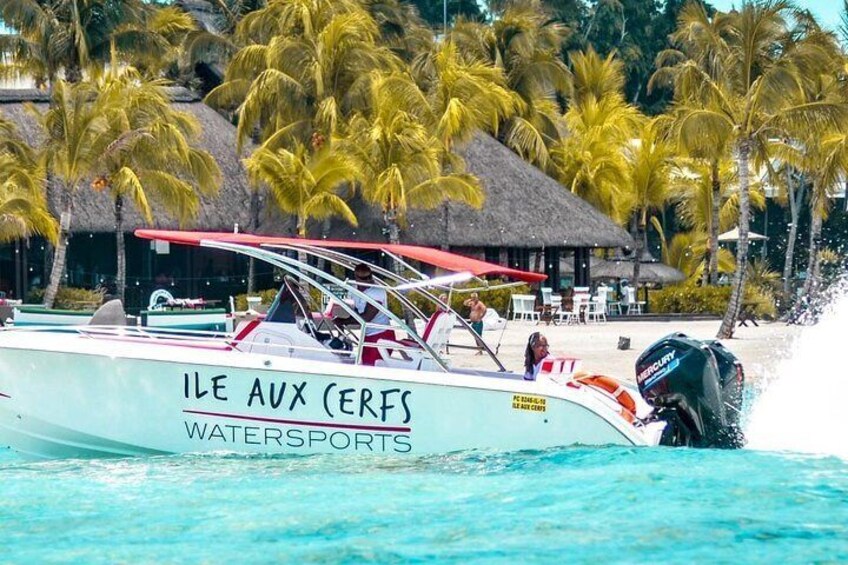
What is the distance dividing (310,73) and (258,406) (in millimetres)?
29293

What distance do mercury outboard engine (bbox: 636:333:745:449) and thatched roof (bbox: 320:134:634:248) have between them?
28.0 m

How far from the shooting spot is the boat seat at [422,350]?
13875 millimetres

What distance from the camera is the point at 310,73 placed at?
41438 millimetres

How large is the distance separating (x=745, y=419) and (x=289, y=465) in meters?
4.42

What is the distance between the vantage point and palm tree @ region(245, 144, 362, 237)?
123 ft

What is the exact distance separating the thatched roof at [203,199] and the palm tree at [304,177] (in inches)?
186

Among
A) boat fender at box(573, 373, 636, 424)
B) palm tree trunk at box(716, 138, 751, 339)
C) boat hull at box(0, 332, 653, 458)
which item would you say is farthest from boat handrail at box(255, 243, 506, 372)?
palm tree trunk at box(716, 138, 751, 339)

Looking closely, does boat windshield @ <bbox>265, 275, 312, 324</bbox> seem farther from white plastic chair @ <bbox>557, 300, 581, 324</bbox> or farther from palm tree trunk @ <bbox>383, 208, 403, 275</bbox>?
white plastic chair @ <bbox>557, 300, 581, 324</bbox>

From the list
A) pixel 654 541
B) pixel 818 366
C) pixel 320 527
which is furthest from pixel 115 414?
pixel 818 366

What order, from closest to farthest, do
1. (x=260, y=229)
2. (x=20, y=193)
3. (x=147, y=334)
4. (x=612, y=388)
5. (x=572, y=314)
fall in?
1. (x=612, y=388)
2. (x=147, y=334)
3. (x=20, y=193)
4. (x=572, y=314)
5. (x=260, y=229)

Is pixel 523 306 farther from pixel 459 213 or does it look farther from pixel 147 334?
pixel 147 334

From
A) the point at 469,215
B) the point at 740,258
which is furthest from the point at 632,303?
the point at 740,258

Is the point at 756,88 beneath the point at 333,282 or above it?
above

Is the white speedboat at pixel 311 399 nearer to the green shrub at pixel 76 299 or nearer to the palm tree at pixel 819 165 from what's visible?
the green shrub at pixel 76 299
